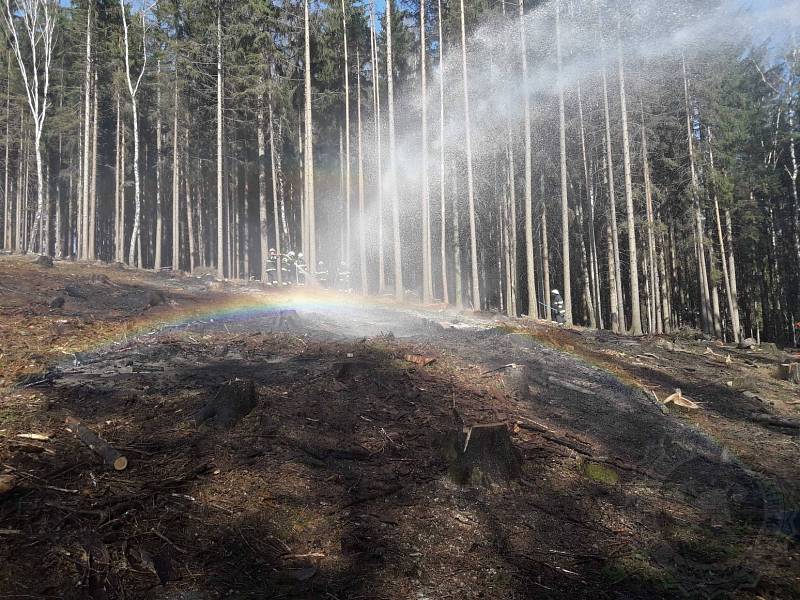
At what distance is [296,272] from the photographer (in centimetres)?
2616

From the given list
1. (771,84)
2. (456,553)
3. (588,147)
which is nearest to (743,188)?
(771,84)

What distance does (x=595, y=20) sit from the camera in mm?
18422

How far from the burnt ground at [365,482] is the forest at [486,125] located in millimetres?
12625

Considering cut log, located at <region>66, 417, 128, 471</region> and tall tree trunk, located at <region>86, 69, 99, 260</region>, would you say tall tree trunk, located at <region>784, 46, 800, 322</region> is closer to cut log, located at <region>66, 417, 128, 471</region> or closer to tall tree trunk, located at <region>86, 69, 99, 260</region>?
cut log, located at <region>66, 417, 128, 471</region>

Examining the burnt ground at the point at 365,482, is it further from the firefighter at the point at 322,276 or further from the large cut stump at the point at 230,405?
the firefighter at the point at 322,276

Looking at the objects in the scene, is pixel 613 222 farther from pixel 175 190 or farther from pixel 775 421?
pixel 175 190

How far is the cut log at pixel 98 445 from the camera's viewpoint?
3.74 metres

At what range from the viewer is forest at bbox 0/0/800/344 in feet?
64.9

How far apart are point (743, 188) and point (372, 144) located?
2091 centimetres

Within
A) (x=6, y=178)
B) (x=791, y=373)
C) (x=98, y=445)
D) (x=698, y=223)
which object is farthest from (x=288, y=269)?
(x=6, y=178)

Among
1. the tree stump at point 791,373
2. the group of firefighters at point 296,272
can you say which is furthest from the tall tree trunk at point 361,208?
the tree stump at point 791,373

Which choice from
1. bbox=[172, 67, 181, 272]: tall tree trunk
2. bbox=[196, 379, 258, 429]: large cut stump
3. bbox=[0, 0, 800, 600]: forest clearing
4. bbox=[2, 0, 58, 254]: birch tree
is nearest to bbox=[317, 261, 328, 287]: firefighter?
bbox=[0, 0, 800, 600]: forest clearing

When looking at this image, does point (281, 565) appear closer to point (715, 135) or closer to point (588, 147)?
point (588, 147)

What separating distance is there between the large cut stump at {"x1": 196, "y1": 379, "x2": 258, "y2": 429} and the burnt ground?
0.10 m
